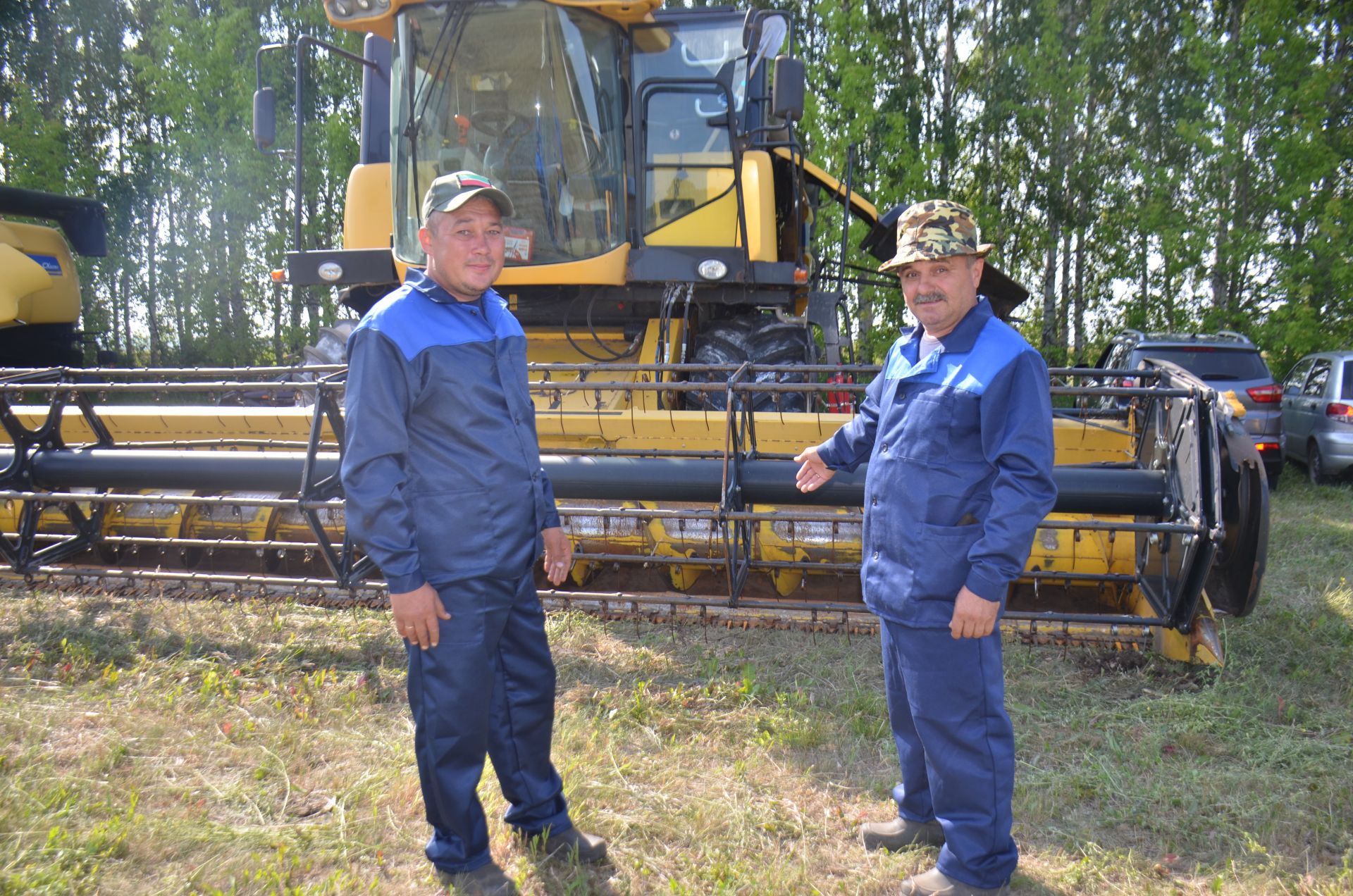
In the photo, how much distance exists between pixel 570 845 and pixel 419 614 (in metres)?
0.83

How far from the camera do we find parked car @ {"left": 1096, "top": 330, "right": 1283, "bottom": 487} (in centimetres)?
851

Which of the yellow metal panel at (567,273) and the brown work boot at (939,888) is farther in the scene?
the yellow metal panel at (567,273)

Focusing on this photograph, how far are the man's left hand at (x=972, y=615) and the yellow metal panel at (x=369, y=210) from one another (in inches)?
197

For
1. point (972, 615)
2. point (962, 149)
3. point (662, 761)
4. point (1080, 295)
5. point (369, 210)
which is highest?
point (962, 149)

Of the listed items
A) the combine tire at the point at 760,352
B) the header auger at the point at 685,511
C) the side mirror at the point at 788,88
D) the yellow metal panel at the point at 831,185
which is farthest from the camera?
the yellow metal panel at the point at 831,185

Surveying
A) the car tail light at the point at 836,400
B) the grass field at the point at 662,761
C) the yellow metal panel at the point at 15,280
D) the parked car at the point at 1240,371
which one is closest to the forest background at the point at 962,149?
the parked car at the point at 1240,371

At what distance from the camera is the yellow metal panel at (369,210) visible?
20.3 feet

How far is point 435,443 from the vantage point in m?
2.28

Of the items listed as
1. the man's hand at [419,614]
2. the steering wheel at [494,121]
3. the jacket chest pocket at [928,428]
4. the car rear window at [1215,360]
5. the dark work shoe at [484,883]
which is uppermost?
the steering wheel at [494,121]

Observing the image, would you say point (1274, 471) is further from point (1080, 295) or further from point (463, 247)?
point (463, 247)

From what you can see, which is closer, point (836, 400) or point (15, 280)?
point (836, 400)

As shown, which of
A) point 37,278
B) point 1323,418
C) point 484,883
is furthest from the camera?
point 1323,418

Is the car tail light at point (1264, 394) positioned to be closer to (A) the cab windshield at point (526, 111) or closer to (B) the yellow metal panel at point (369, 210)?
(A) the cab windshield at point (526, 111)

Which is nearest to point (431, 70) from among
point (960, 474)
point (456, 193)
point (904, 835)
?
point (456, 193)
